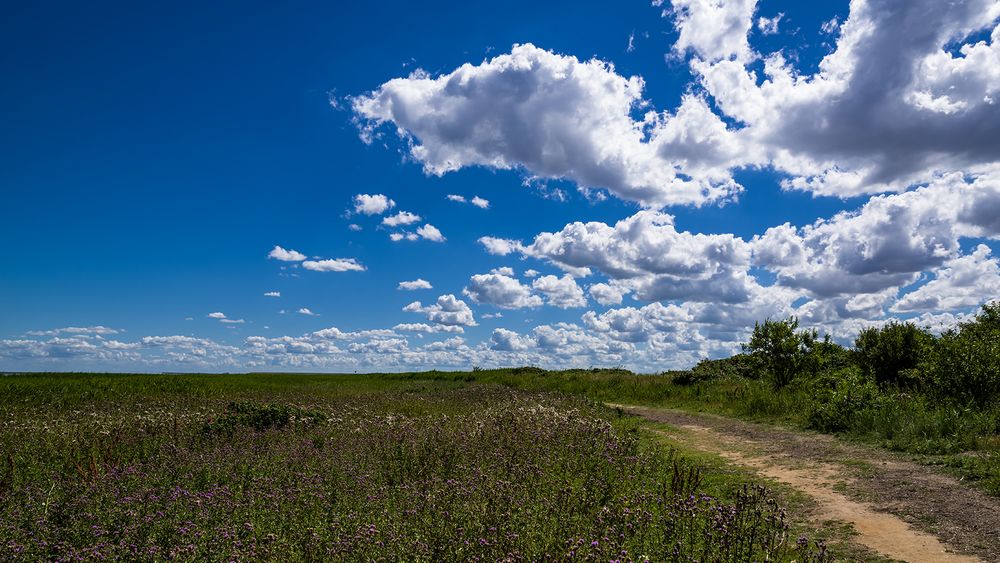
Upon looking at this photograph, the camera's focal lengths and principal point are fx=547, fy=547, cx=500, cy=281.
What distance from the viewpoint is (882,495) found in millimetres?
8906

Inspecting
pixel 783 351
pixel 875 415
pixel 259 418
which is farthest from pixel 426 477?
pixel 783 351

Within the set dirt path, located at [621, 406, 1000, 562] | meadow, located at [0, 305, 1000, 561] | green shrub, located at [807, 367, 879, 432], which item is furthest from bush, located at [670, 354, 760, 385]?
dirt path, located at [621, 406, 1000, 562]

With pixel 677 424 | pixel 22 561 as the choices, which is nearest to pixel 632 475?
pixel 22 561

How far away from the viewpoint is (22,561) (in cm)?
588

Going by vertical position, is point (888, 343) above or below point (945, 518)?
above

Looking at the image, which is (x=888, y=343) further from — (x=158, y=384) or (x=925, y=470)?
(x=158, y=384)

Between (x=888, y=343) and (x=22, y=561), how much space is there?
3508cm

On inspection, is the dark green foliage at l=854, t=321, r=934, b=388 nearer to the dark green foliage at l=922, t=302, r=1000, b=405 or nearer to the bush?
the bush

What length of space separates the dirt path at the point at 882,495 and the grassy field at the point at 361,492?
114 centimetres

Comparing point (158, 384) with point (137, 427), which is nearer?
point (137, 427)

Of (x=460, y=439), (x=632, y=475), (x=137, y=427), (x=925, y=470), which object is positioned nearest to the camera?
(x=632, y=475)

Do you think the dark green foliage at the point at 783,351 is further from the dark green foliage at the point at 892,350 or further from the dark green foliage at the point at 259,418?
the dark green foliage at the point at 259,418

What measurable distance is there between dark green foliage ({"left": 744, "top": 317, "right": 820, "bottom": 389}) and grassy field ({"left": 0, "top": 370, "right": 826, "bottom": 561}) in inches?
595

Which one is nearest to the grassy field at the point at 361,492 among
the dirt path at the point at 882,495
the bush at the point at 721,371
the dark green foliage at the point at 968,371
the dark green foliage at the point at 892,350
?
the dirt path at the point at 882,495
